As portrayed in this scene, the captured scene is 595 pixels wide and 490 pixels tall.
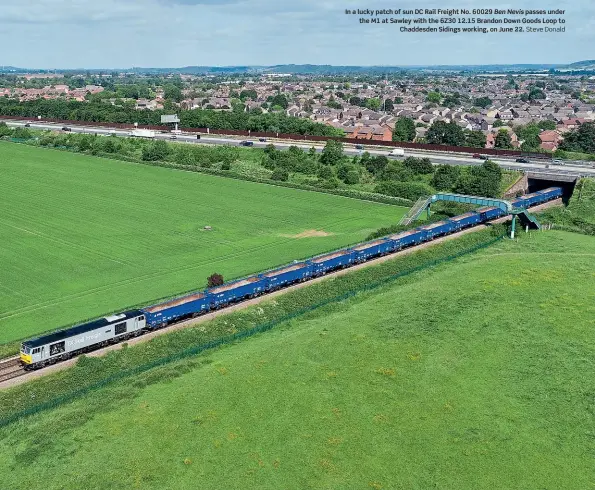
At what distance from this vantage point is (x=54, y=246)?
6494 centimetres

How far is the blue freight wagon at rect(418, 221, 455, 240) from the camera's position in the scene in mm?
67312

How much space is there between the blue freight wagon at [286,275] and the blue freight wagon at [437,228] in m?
17.9

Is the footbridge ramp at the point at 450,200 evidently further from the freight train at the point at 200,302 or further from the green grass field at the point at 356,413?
the green grass field at the point at 356,413

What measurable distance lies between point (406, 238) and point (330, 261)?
11.4m

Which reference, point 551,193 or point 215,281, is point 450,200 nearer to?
point 551,193

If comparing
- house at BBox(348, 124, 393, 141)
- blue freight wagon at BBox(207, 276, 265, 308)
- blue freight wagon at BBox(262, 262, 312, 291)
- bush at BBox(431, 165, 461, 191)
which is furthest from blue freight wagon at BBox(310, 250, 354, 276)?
house at BBox(348, 124, 393, 141)

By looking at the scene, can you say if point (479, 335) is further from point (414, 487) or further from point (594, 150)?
point (594, 150)

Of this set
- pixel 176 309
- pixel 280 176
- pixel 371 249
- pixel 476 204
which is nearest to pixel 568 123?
pixel 280 176

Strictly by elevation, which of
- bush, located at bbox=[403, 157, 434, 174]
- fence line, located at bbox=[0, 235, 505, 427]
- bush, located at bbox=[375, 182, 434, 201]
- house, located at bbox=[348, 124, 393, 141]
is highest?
house, located at bbox=[348, 124, 393, 141]

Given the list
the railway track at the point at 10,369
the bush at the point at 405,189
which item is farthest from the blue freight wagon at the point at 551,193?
the railway track at the point at 10,369

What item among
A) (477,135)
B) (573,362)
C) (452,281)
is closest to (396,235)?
(452,281)

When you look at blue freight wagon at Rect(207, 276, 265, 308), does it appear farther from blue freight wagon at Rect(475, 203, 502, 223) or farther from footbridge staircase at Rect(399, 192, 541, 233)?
blue freight wagon at Rect(475, 203, 502, 223)

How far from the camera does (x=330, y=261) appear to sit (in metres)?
56.7

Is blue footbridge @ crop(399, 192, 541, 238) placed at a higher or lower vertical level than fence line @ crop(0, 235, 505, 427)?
higher
